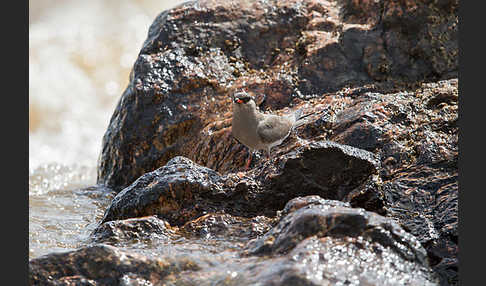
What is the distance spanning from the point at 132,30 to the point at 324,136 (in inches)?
515

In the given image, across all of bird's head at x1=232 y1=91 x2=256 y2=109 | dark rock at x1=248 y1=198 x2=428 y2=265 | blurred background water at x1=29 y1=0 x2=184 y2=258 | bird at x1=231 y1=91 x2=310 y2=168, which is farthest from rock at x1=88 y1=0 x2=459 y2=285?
blurred background water at x1=29 y1=0 x2=184 y2=258

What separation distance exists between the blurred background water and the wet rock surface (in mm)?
4431

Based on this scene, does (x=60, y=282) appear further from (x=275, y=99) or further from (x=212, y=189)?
(x=275, y=99)

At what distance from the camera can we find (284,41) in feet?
30.2

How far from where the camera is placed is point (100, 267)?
4.01 metres

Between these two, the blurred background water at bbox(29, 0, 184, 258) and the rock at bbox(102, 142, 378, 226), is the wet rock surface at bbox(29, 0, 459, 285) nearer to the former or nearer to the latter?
the rock at bbox(102, 142, 378, 226)

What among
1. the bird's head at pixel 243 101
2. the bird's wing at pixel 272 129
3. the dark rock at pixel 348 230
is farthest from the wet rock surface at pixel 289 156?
the bird's head at pixel 243 101

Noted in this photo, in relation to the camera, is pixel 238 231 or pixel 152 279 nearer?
pixel 152 279

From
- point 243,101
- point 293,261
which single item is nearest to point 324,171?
point 243,101

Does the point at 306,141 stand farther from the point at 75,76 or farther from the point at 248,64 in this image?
the point at 75,76

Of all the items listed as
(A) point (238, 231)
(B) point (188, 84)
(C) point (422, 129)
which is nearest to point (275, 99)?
(B) point (188, 84)

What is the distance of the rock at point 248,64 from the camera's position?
835 cm

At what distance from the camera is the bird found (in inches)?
264

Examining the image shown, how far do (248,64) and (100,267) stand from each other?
18.1 feet
